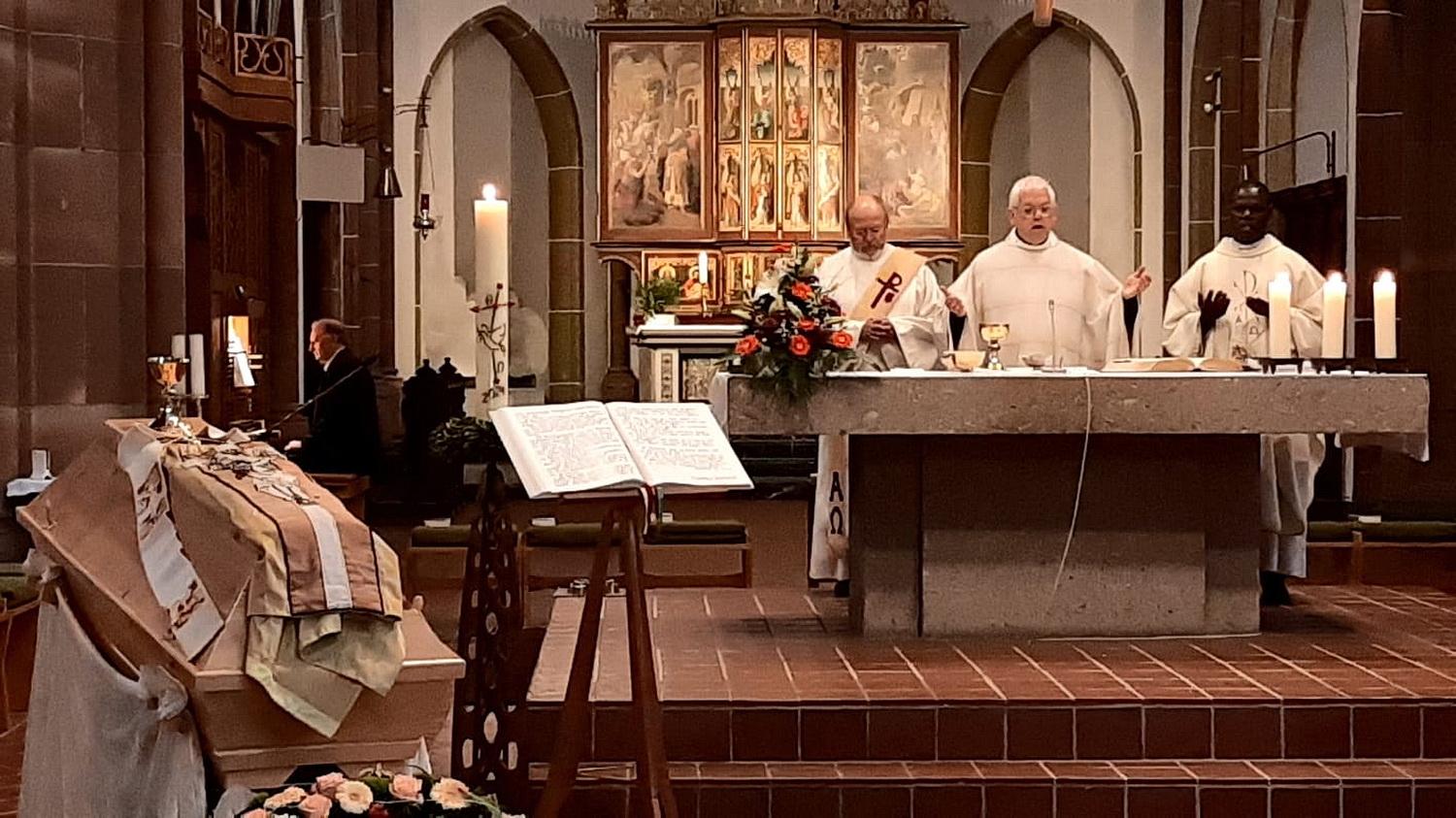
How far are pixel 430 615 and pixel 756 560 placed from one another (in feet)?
8.19

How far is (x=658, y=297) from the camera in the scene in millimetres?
15195

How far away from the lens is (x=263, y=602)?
3391mm

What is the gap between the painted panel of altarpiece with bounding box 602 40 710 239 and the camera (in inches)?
620

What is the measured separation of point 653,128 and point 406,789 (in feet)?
42.6

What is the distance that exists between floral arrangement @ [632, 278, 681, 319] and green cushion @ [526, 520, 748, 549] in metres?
6.20

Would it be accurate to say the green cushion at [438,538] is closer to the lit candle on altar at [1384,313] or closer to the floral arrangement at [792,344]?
the floral arrangement at [792,344]

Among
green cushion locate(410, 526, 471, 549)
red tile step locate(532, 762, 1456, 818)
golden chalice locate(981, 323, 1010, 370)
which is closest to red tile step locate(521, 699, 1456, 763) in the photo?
red tile step locate(532, 762, 1456, 818)

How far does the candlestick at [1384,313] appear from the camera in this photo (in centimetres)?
588

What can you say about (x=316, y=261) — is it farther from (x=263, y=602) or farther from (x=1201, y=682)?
(x=263, y=602)

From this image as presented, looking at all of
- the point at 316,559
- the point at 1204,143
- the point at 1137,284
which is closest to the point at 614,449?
the point at 316,559

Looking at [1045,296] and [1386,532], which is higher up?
[1045,296]

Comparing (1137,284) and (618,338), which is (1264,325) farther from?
(618,338)

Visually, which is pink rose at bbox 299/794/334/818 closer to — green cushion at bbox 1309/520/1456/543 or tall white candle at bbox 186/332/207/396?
tall white candle at bbox 186/332/207/396

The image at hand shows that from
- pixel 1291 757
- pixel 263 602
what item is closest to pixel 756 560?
pixel 1291 757
